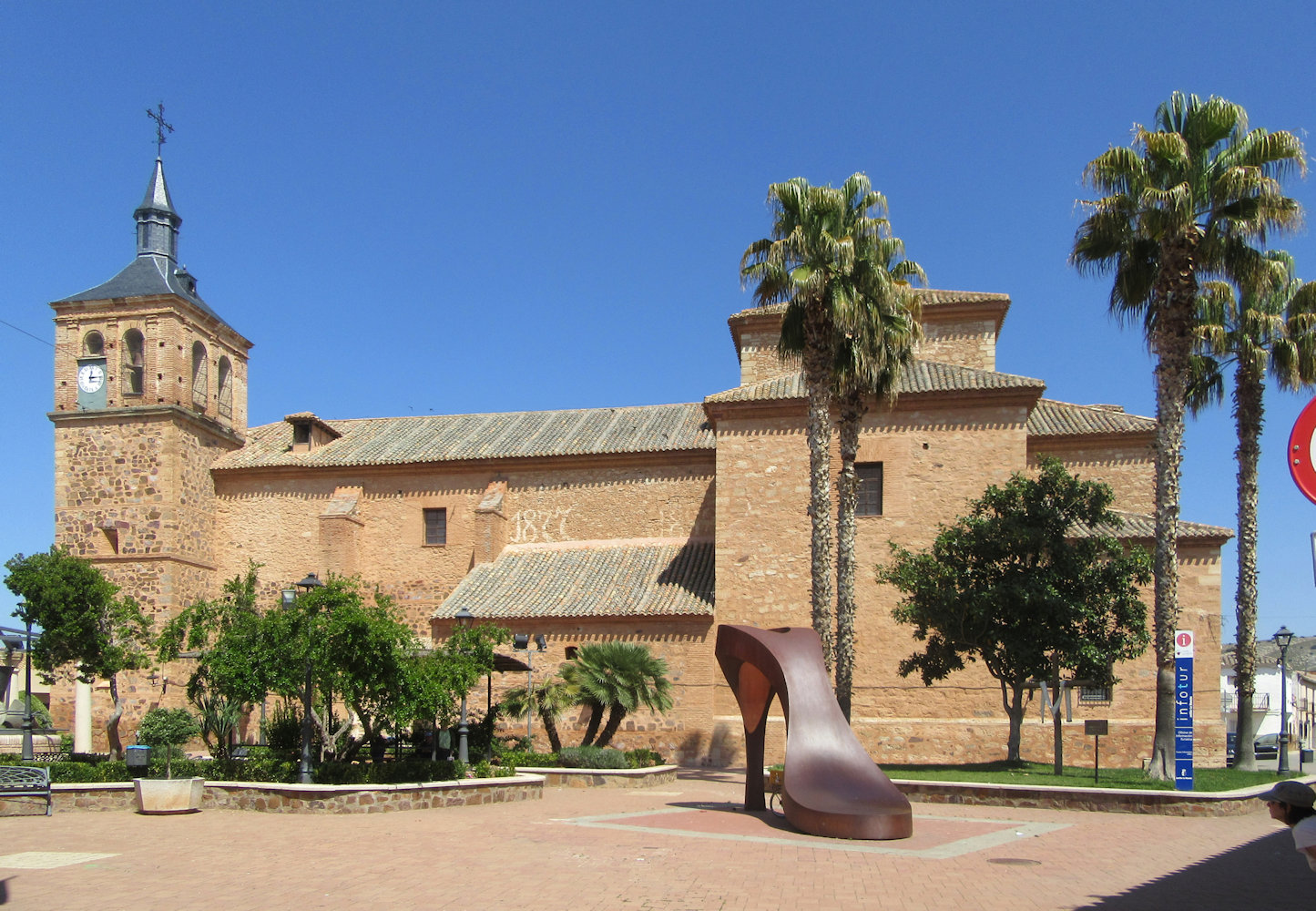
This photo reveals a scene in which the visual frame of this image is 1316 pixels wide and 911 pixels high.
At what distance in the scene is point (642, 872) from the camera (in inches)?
362

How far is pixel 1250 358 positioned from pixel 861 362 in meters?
9.19

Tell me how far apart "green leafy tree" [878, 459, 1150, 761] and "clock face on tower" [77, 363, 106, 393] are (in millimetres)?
21862

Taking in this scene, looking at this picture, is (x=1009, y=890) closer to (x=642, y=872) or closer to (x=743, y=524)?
(x=642, y=872)

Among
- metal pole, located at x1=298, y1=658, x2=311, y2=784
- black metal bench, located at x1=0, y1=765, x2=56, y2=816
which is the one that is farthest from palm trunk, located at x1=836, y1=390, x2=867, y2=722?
black metal bench, located at x1=0, y1=765, x2=56, y2=816

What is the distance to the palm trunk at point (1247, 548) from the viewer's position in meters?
20.7

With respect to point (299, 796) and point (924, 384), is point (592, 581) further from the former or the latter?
point (299, 796)

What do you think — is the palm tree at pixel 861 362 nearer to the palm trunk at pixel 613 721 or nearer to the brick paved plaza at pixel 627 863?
the palm trunk at pixel 613 721

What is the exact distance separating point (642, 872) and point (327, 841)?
377cm

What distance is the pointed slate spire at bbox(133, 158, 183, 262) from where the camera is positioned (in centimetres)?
3003

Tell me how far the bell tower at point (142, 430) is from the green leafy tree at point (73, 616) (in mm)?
4579

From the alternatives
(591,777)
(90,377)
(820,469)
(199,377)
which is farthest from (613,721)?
(90,377)

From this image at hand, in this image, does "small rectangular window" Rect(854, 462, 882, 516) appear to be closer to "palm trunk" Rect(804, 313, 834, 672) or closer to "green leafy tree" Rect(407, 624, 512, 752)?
"palm trunk" Rect(804, 313, 834, 672)

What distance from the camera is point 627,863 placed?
9.69 meters

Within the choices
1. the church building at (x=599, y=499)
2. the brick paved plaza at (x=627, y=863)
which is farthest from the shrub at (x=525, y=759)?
the brick paved plaza at (x=627, y=863)
